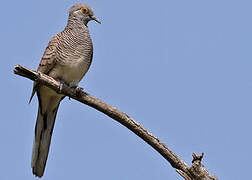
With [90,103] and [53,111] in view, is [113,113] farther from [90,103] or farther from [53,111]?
[53,111]

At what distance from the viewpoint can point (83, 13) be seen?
7875 millimetres

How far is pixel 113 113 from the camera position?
5.54 metres

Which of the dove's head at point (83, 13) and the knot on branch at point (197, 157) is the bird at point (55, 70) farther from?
the knot on branch at point (197, 157)

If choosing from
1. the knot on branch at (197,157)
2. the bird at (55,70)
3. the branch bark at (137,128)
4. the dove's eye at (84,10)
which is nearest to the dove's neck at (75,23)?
the bird at (55,70)

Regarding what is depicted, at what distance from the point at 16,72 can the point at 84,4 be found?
116 inches

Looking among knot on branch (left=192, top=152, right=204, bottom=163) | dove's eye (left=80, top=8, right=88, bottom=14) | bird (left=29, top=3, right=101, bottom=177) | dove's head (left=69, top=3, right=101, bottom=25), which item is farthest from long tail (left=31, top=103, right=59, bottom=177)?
knot on branch (left=192, top=152, right=204, bottom=163)

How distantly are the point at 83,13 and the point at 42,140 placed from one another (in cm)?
227

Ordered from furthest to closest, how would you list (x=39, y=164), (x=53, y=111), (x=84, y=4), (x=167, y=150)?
(x=84, y=4) < (x=53, y=111) < (x=39, y=164) < (x=167, y=150)

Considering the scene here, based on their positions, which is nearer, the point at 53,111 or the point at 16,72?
the point at 16,72

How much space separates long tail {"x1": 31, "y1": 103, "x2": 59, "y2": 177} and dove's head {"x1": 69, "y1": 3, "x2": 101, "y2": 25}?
5.19 feet

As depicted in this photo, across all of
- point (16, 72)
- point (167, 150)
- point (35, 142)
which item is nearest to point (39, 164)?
point (35, 142)

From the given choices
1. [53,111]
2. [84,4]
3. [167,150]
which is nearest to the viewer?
[167,150]

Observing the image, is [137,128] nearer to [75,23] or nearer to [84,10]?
[75,23]

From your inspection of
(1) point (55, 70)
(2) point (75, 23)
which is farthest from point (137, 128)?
(2) point (75, 23)
